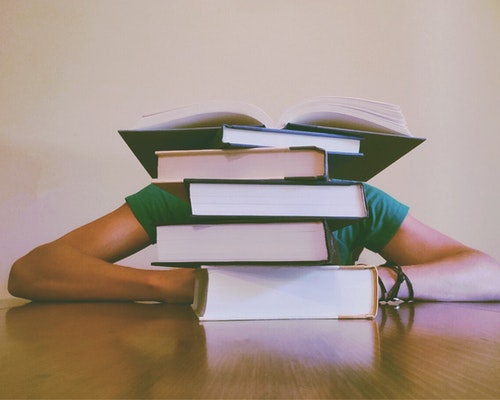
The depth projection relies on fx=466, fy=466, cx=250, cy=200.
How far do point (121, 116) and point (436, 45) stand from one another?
1.06 m

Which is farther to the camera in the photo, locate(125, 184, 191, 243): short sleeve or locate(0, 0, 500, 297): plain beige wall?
locate(0, 0, 500, 297): plain beige wall

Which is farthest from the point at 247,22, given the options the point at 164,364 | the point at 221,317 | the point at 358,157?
the point at 164,364

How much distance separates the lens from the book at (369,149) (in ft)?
1.92

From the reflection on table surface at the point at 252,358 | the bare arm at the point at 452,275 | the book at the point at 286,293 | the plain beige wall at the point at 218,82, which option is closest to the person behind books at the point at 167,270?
the bare arm at the point at 452,275

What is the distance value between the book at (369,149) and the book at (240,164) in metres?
0.05

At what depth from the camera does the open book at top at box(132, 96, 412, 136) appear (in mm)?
565

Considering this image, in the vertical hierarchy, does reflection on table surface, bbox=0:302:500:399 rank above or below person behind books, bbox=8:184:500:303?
above

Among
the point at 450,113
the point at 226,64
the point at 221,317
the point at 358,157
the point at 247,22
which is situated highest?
the point at 247,22

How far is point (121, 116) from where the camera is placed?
148 cm

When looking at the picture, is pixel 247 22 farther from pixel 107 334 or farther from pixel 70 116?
pixel 107 334

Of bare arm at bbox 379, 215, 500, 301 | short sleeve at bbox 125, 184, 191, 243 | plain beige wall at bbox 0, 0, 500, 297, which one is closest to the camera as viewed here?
bare arm at bbox 379, 215, 500, 301

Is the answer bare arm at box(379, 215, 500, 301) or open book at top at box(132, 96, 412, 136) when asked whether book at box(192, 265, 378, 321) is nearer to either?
open book at top at box(132, 96, 412, 136)

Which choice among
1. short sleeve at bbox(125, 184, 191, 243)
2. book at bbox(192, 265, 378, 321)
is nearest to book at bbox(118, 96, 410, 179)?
book at bbox(192, 265, 378, 321)

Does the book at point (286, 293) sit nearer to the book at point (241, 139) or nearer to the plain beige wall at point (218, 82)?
the book at point (241, 139)
